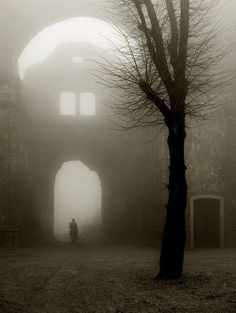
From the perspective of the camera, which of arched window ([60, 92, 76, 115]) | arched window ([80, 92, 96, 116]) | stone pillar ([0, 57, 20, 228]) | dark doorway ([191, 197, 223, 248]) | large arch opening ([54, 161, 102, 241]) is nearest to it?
dark doorway ([191, 197, 223, 248])

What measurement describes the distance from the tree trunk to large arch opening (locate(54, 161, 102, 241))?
2750 cm

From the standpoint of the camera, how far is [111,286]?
10.6 meters

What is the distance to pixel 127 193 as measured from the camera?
26938 mm

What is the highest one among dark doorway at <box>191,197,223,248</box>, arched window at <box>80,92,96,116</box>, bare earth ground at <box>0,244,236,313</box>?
arched window at <box>80,92,96,116</box>

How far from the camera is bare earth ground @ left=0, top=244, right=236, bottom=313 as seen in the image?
8.40 m

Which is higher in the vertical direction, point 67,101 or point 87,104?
point 67,101

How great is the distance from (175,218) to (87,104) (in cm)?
1748

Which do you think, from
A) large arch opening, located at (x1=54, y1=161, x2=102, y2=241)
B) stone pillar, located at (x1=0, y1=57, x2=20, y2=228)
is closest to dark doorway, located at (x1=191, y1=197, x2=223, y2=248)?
stone pillar, located at (x1=0, y1=57, x2=20, y2=228)

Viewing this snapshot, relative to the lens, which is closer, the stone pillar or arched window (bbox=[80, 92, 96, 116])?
the stone pillar

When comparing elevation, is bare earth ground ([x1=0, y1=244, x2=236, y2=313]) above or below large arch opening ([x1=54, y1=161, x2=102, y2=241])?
below

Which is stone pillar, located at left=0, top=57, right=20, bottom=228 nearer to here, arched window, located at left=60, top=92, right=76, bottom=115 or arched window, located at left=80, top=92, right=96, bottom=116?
arched window, located at left=60, top=92, right=76, bottom=115

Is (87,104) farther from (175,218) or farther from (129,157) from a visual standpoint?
(175,218)

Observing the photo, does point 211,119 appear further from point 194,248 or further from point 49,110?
point 49,110

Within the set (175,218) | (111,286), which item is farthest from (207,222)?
(111,286)
